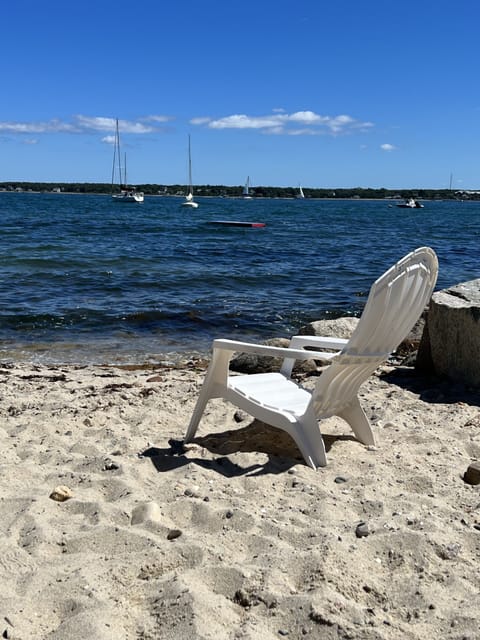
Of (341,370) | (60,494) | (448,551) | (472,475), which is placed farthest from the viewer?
(341,370)

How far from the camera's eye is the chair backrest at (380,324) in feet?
12.7

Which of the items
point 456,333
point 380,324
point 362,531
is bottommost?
point 362,531

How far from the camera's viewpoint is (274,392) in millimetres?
4645

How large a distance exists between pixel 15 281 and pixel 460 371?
10.4m

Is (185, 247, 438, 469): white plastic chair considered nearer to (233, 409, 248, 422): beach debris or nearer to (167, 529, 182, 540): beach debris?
(233, 409, 248, 422): beach debris

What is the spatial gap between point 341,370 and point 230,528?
1.20 meters

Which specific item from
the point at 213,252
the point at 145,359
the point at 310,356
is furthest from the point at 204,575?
the point at 213,252

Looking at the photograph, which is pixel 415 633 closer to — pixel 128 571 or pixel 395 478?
pixel 128 571

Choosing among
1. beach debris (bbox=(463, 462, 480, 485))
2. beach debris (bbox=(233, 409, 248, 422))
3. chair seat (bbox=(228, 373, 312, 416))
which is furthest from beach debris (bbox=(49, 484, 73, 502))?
beach debris (bbox=(463, 462, 480, 485))

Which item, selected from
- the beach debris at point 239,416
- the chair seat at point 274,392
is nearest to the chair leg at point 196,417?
the chair seat at point 274,392

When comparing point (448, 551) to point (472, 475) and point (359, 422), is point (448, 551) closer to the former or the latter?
point (472, 475)

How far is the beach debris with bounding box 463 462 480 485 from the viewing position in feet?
12.9

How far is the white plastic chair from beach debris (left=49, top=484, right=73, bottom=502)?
1.13m

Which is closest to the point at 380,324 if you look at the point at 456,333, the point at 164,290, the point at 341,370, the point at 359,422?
the point at 341,370
